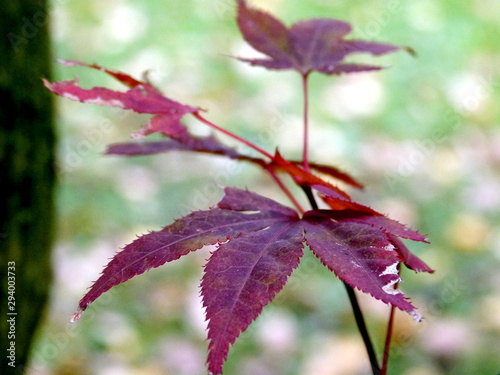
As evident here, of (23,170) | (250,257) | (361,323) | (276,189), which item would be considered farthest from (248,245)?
(276,189)

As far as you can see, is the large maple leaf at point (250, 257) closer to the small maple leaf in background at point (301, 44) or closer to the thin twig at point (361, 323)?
the thin twig at point (361, 323)

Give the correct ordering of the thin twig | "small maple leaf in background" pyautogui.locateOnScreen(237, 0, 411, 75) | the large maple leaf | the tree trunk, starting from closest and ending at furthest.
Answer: the large maple leaf → the thin twig → "small maple leaf in background" pyautogui.locateOnScreen(237, 0, 411, 75) → the tree trunk

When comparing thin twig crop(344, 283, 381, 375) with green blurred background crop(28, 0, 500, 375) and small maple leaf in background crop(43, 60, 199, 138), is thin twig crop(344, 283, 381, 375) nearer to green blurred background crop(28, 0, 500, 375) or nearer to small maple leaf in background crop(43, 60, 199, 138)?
small maple leaf in background crop(43, 60, 199, 138)

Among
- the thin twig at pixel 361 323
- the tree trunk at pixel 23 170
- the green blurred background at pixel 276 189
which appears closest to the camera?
the thin twig at pixel 361 323

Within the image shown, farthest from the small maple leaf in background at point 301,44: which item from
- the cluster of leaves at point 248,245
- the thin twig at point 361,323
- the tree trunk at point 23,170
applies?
the tree trunk at point 23,170

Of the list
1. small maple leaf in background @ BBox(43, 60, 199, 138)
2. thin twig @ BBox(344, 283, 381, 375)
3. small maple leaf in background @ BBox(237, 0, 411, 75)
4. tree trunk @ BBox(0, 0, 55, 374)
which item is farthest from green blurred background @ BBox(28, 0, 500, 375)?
thin twig @ BBox(344, 283, 381, 375)

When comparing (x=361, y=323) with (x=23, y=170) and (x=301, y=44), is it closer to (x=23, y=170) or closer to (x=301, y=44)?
(x=301, y=44)

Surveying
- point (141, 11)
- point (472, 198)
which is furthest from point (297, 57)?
point (141, 11)
